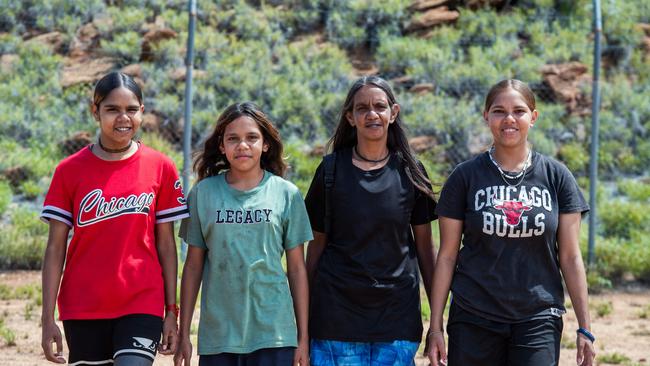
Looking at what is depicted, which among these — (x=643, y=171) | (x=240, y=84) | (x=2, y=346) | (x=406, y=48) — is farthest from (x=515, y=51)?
(x=2, y=346)

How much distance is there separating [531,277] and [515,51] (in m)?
11.2

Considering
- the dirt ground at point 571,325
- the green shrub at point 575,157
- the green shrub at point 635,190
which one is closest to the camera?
the dirt ground at point 571,325

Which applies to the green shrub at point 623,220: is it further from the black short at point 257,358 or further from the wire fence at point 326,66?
the black short at point 257,358

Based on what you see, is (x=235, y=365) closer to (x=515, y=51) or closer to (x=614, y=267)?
(x=614, y=267)

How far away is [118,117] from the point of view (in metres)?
3.56

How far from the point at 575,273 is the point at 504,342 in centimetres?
41

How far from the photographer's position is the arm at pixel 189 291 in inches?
142

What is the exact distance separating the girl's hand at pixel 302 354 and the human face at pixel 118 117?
3.62 feet

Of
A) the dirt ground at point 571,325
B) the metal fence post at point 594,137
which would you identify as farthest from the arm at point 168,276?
the metal fence post at point 594,137

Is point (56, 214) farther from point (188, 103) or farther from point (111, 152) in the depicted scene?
point (188, 103)

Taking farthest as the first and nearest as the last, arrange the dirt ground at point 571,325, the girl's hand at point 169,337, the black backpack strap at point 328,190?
the dirt ground at point 571,325, the black backpack strap at point 328,190, the girl's hand at point 169,337

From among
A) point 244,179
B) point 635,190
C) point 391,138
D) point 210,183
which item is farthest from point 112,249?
point 635,190

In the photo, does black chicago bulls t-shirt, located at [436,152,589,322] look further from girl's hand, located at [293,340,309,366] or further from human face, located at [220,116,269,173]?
human face, located at [220,116,269,173]

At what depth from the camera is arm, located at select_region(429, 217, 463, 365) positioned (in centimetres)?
357
